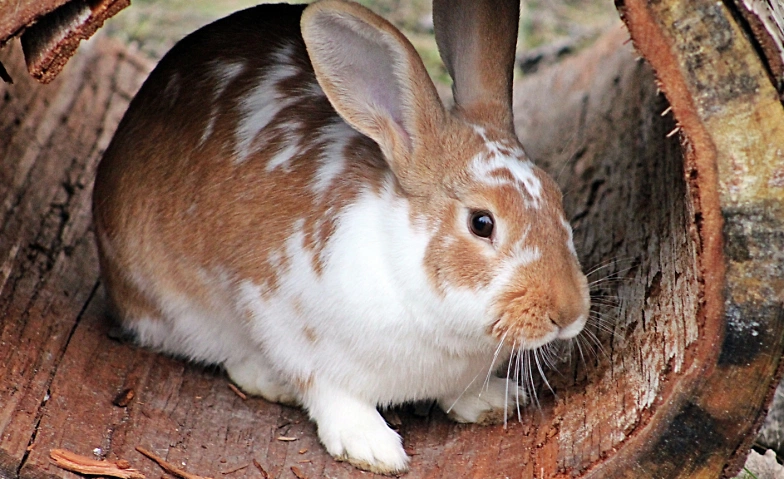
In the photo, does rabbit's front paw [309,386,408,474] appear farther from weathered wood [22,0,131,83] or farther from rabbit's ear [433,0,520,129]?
weathered wood [22,0,131,83]

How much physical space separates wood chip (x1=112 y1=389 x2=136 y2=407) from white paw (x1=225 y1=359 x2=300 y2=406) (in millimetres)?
426

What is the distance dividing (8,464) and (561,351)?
76.8 inches

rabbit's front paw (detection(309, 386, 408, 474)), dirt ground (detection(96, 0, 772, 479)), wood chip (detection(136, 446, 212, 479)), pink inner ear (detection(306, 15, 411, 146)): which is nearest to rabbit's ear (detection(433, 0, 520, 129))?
pink inner ear (detection(306, 15, 411, 146))

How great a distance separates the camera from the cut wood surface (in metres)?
2.64

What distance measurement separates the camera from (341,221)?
323cm

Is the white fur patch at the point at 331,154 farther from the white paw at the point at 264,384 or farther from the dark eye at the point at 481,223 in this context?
the white paw at the point at 264,384

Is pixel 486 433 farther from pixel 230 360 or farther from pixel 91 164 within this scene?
pixel 91 164

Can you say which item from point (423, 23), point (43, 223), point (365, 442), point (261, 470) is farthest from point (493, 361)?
point (423, 23)

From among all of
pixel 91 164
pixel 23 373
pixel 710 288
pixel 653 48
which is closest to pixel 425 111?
pixel 653 48

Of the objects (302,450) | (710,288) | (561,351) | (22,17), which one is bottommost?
(302,450)

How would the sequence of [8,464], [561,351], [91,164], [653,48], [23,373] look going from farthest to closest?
[91,164] < [561,351] < [23,373] < [8,464] < [653,48]

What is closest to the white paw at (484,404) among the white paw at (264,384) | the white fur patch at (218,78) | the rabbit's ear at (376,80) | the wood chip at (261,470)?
the white paw at (264,384)

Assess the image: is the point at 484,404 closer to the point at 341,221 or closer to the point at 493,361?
the point at 493,361

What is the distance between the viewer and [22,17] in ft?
8.32
